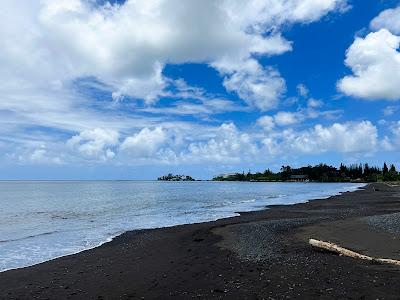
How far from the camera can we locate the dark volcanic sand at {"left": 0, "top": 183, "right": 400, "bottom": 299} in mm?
10484

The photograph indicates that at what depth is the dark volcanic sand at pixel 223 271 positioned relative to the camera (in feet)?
34.4

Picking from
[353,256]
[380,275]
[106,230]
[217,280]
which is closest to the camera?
[380,275]

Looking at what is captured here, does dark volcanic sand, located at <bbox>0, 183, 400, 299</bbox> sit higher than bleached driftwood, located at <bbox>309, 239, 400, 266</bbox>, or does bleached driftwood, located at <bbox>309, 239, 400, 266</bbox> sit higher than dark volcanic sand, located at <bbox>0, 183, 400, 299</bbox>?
bleached driftwood, located at <bbox>309, 239, 400, 266</bbox>

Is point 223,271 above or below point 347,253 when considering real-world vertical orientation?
below

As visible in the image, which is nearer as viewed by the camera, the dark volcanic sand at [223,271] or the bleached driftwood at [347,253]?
the dark volcanic sand at [223,271]

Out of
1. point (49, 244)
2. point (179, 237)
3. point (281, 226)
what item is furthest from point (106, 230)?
point (281, 226)

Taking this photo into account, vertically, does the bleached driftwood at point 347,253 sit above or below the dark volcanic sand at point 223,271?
above

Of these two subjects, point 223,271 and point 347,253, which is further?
point 347,253

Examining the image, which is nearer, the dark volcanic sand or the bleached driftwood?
the dark volcanic sand

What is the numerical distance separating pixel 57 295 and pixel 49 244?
12.1 m

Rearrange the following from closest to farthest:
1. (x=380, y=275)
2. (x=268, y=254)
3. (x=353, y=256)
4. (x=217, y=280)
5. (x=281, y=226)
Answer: (x=380, y=275)
(x=217, y=280)
(x=353, y=256)
(x=268, y=254)
(x=281, y=226)

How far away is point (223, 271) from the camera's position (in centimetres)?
1311

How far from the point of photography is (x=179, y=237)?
74.3 feet

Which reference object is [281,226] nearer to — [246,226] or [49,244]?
[246,226]
